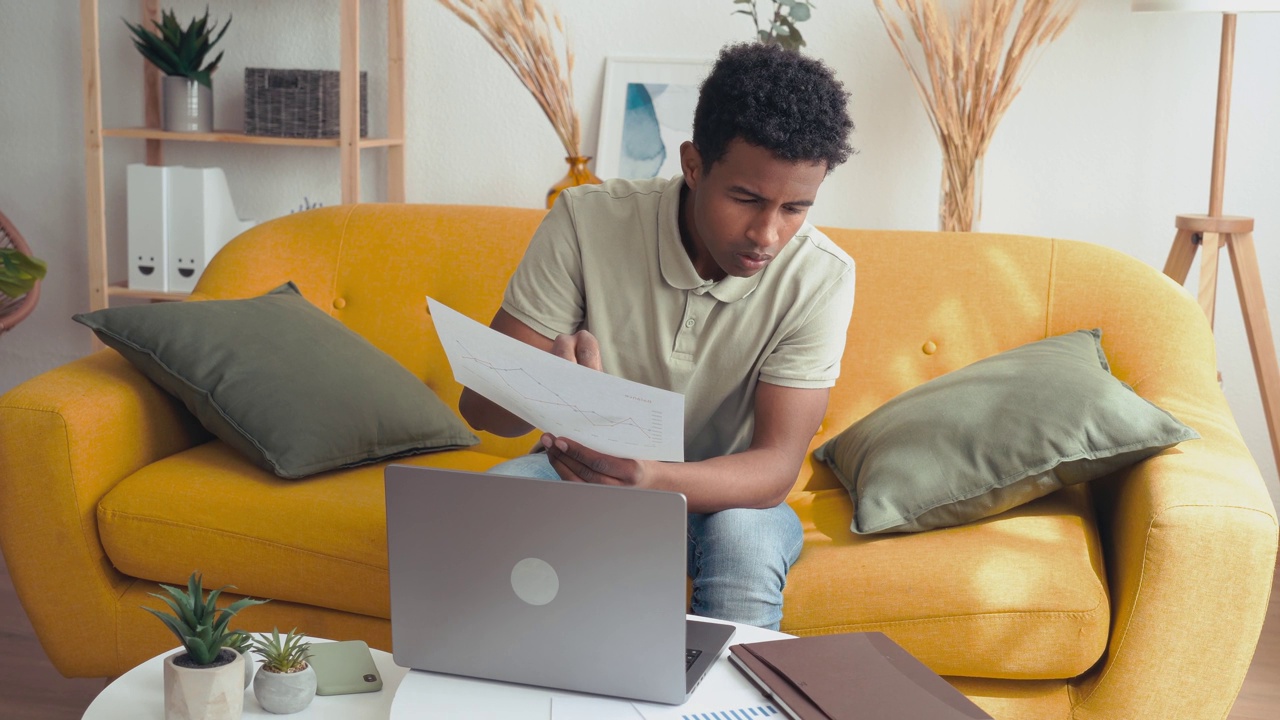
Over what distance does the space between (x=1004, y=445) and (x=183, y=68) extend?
7.39 feet

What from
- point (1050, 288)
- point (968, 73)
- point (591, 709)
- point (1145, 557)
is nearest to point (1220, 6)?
point (968, 73)

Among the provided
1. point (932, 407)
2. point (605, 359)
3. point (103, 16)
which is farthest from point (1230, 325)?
point (103, 16)

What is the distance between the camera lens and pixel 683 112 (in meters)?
2.79

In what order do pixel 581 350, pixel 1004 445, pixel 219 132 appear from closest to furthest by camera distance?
pixel 581 350 < pixel 1004 445 < pixel 219 132

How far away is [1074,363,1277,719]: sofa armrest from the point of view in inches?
57.8

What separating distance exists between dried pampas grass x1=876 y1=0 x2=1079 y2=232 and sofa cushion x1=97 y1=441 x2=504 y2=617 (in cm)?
146

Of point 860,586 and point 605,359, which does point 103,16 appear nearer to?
point 605,359

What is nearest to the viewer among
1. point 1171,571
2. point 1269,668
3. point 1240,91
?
point 1171,571

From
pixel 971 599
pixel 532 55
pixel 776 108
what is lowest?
pixel 971 599

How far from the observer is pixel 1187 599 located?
4.85 feet

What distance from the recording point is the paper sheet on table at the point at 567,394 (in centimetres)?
98

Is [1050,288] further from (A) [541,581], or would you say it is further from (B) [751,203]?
(A) [541,581]

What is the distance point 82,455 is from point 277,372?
1.06 feet

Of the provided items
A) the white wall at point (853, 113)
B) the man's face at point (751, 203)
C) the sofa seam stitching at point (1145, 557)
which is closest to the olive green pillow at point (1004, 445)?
the sofa seam stitching at point (1145, 557)
